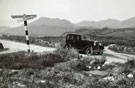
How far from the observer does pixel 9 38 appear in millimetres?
3387

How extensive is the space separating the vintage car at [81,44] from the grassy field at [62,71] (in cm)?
9

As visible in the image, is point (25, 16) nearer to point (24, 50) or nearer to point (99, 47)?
point (24, 50)

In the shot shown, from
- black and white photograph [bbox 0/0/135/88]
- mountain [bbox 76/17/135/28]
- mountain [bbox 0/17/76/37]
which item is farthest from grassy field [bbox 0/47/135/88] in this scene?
mountain [bbox 76/17/135/28]

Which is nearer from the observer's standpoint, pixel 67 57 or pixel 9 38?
pixel 67 57

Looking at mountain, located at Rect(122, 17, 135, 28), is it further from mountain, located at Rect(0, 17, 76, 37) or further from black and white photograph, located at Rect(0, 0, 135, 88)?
mountain, located at Rect(0, 17, 76, 37)

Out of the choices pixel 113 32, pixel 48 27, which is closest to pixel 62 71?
pixel 48 27

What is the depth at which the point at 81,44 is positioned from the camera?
3.07 meters

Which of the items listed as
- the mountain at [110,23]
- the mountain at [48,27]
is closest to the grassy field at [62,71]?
the mountain at [48,27]

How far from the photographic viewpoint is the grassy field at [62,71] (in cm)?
264

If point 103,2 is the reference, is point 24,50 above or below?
below

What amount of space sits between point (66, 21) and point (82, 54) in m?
0.52

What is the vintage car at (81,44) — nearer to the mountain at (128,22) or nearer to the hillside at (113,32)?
the hillside at (113,32)

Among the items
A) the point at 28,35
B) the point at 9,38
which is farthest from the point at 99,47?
the point at 9,38

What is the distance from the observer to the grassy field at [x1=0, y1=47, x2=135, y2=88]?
2.64 meters
